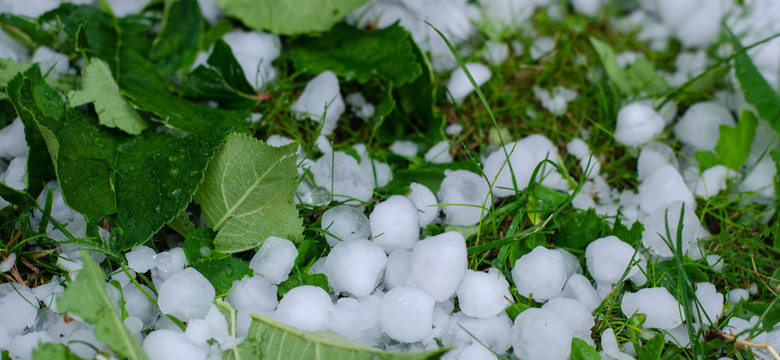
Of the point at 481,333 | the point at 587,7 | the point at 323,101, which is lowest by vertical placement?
the point at 481,333

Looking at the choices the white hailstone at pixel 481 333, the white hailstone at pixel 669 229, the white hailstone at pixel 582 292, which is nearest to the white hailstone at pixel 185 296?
the white hailstone at pixel 481 333

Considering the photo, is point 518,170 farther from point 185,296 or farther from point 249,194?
point 185,296

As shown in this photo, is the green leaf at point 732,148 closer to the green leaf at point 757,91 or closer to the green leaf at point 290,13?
the green leaf at point 757,91

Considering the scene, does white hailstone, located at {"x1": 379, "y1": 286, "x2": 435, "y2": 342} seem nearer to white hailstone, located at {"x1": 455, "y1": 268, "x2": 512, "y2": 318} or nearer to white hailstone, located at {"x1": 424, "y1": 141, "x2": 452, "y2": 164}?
white hailstone, located at {"x1": 455, "y1": 268, "x2": 512, "y2": 318}

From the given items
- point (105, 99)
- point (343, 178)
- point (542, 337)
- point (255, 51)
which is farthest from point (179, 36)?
point (542, 337)

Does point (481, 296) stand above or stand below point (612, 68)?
below

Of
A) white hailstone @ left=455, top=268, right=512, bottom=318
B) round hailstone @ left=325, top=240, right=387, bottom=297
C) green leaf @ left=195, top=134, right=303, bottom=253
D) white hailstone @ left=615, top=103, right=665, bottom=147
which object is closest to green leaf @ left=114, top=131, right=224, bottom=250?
green leaf @ left=195, top=134, right=303, bottom=253

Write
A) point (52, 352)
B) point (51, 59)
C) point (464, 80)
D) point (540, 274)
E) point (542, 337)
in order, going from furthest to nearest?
point (464, 80), point (51, 59), point (540, 274), point (542, 337), point (52, 352)
